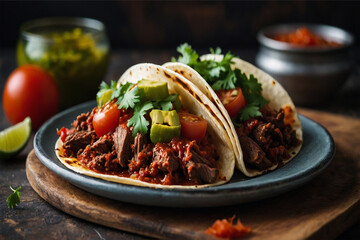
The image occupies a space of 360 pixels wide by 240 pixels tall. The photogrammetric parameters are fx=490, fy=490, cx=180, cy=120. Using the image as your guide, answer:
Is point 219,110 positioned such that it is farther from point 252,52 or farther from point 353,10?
point 353,10

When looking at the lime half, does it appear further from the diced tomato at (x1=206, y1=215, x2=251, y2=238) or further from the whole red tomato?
the diced tomato at (x1=206, y1=215, x2=251, y2=238)

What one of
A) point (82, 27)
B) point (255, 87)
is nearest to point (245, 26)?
point (82, 27)

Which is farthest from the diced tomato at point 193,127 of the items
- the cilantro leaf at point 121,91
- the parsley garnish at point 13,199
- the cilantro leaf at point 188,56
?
the parsley garnish at point 13,199

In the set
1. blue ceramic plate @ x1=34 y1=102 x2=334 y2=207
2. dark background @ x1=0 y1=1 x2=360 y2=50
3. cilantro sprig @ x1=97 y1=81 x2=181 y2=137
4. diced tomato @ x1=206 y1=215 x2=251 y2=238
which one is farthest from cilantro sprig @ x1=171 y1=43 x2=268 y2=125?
dark background @ x1=0 y1=1 x2=360 y2=50

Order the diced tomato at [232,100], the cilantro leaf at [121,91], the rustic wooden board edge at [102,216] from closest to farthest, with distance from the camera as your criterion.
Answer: the rustic wooden board edge at [102,216], the cilantro leaf at [121,91], the diced tomato at [232,100]

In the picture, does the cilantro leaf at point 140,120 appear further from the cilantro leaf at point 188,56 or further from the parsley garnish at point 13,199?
the parsley garnish at point 13,199

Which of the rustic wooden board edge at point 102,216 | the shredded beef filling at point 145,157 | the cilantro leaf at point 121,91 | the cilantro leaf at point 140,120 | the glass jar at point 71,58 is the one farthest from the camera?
the glass jar at point 71,58

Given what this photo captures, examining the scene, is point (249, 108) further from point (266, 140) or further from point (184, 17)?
point (184, 17)
